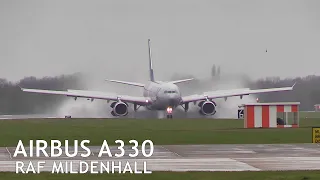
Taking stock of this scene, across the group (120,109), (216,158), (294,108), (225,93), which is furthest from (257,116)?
(225,93)

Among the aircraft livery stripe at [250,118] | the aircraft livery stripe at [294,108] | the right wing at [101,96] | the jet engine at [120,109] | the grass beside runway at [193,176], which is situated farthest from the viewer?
the right wing at [101,96]

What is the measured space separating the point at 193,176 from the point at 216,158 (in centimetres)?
978

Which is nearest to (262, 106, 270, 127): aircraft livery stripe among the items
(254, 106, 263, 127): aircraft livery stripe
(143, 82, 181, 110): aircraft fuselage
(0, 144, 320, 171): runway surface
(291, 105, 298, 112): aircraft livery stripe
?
(254, 106, 263, 127): aircraft livery stripe

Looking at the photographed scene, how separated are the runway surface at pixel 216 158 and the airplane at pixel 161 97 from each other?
207 feet

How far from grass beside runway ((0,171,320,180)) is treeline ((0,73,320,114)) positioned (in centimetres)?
9724

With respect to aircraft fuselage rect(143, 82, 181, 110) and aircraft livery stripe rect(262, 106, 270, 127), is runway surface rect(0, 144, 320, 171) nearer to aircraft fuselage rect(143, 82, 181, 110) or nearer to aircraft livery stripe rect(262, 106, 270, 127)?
aircraft livery stripe rect(262, 106, 270, 127)

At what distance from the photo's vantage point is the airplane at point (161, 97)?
117875 millimetres

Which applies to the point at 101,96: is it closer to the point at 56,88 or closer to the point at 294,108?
the point at 56,88

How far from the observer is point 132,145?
5428 centimetres

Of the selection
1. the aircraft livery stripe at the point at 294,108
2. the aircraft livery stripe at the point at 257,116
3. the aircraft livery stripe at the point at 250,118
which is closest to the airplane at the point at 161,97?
the aircraft livery stripe at the point at 294,108

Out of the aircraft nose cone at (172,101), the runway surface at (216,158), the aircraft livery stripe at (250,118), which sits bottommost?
the runway surface at (216,158)

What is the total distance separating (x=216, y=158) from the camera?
141ft

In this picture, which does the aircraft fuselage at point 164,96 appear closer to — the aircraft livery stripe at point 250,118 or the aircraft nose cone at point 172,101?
the aircraft nose cone at point 172,101

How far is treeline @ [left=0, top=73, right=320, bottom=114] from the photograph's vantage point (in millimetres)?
132750
